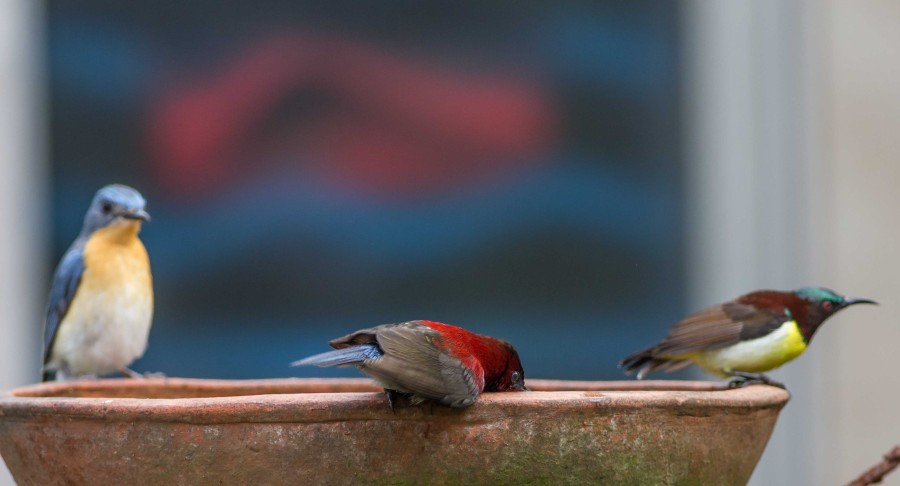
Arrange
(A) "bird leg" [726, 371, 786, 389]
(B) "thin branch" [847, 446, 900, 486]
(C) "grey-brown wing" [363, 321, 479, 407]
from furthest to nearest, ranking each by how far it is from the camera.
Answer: (A) "bird leg" [726, 371, 786, 389]
(B) "thin branch" [847, 446, 900, 486]
(C) "grey-brown wing" [363, 321, 479, 407]

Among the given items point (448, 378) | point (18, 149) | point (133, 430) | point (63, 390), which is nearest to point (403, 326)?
point (448, 378)

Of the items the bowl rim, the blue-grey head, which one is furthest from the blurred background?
the bowl rim

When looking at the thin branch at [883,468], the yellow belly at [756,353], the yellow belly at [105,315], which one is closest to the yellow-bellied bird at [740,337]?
the yellow belly at [756,353]

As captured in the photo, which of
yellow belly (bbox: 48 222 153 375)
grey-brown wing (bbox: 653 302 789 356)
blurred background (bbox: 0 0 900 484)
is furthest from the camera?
blurred background (bbox: 0 0 900 484)

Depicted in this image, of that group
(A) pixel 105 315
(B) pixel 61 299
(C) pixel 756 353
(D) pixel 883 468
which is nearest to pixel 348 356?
(D) pixel 883 468

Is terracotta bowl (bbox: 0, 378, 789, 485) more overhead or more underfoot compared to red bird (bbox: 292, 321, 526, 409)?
more underfoot

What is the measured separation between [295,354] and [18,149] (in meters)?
1.35

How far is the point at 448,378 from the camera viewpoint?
5.64 feet

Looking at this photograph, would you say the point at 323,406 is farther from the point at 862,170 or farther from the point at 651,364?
the point at 862,170

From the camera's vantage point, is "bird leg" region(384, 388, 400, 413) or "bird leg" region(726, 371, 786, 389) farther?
"bird leg" region(726, 371, 786, 389)

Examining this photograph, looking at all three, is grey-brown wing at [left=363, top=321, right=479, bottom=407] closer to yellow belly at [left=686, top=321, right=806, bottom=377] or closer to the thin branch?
the thin branch

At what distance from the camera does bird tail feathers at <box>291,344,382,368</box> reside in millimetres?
1729

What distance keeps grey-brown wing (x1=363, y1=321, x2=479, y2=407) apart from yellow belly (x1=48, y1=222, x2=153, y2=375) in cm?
188

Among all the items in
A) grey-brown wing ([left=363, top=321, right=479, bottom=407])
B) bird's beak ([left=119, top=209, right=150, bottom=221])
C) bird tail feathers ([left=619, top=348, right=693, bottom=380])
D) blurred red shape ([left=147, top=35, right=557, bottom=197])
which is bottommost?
bird tail feathers ([left=619, top=348, right=693, bottom=380])
